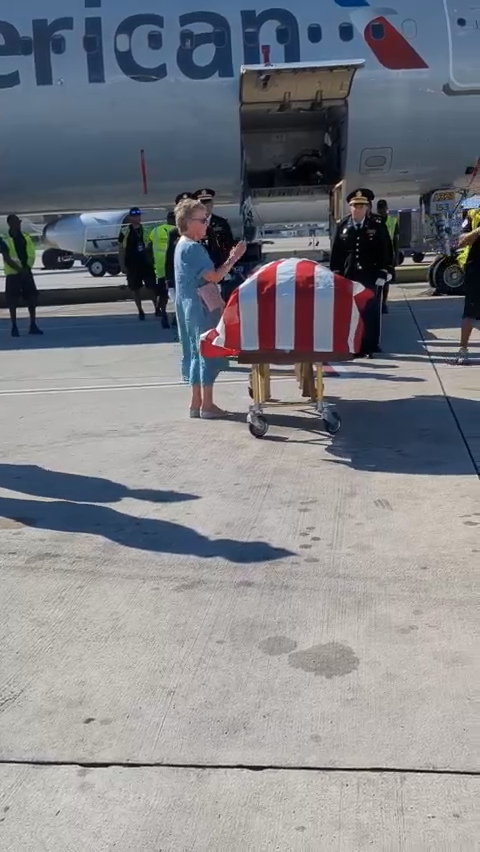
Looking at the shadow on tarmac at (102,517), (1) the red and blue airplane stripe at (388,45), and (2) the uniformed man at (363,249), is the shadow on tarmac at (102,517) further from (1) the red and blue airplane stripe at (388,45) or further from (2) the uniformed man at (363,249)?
(1) the red and blue airplane stripe at (388,45)

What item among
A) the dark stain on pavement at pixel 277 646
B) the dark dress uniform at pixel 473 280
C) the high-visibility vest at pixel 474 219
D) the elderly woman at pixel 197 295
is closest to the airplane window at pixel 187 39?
the high-visibility vest at pixel 474 219

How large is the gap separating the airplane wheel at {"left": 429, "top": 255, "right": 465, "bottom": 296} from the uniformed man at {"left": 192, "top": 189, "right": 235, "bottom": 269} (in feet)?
17.1

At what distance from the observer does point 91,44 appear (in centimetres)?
1179

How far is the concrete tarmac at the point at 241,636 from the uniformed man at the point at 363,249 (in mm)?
2426

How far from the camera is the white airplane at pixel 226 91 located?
1166 cm

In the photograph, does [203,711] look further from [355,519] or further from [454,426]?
[454,426]

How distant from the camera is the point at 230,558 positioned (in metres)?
4.19

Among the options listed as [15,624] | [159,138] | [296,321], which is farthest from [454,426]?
[159,138]

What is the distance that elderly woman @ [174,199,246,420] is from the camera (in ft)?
21.0

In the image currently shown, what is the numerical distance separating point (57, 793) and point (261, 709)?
73cm

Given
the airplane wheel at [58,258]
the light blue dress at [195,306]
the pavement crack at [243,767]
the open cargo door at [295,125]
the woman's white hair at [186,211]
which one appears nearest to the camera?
the pavement crack at [243,767]

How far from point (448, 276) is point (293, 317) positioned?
28.5ft

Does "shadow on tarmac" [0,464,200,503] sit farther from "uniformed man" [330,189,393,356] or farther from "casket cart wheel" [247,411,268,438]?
"uniformed man" [330,189,393,356]

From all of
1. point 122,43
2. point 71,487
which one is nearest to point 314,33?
point 122,43
